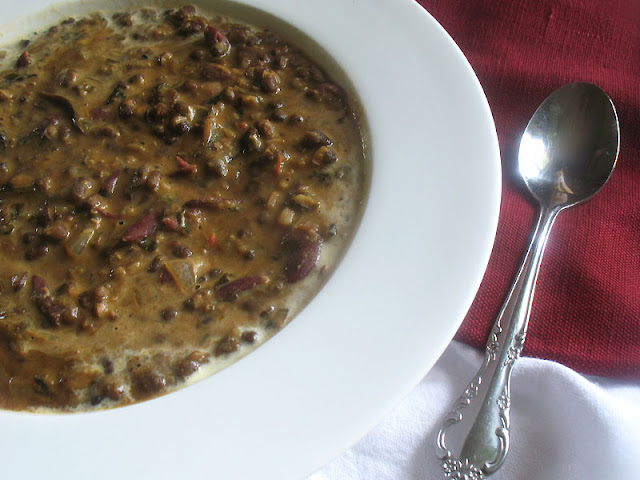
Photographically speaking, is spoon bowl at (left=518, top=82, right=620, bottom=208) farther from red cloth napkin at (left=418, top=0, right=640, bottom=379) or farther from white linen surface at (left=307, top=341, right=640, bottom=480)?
white linen surface at (left=307, top=341, right=640, bottom=480)

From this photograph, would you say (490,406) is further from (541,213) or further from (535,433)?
(541,213)

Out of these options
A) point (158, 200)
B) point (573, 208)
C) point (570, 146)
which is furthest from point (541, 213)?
point (158, 200)

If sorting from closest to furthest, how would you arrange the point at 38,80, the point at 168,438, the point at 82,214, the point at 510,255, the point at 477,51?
the point at 168,438, the point at 82,214, the point at 510,255, the point at 38,80, the point at 477,51

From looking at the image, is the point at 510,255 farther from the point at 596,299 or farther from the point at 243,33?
the point at 243,33

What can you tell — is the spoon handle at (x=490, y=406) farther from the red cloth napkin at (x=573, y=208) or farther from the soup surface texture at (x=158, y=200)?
the soup surface texture at (x=158, y=200)

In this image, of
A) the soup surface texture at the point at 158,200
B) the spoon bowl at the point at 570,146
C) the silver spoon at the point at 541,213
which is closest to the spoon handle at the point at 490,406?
the silver spoon at the point at 541,213

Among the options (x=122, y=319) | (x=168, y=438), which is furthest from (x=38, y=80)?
(x=168, y=438)
